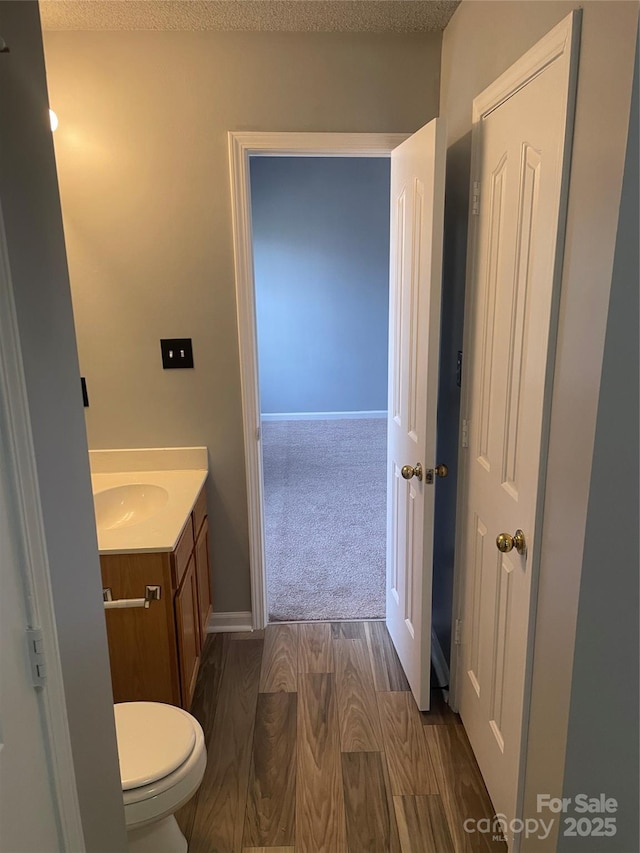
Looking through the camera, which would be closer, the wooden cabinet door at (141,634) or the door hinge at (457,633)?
the wooden cabinet door at (141,634)

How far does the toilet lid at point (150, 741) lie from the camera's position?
147 centimetres

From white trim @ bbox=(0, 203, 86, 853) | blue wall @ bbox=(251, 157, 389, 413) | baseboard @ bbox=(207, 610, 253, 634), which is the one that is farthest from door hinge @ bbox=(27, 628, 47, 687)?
blue wall @ bbox=(251, 157, 389, 413)

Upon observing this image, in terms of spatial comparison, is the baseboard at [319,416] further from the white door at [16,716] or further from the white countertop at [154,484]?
the white door at [16,716]

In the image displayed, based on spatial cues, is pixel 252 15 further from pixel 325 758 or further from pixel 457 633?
pixel 325 758

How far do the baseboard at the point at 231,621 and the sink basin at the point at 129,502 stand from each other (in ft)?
2.22

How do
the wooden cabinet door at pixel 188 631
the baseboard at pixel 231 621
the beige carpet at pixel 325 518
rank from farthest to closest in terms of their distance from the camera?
the beige carpet at pixel 325 518 → the baseboard at pixel 231 621 → the wooden cabinet door at pixel 188 631

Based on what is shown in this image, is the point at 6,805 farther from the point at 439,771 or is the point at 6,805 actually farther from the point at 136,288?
the point at 136,288

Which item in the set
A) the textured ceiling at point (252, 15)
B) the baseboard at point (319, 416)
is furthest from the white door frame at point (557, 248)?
the baseboard at point (319, 416)

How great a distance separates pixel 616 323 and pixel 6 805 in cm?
120

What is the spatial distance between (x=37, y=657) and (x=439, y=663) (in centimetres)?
196

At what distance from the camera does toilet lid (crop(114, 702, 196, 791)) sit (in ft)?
4.83

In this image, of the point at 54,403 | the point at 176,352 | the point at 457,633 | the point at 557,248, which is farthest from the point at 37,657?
the point at 176,352

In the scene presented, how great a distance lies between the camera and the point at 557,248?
1256 millimetres

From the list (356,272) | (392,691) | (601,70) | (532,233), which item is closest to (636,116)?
(601,70)
